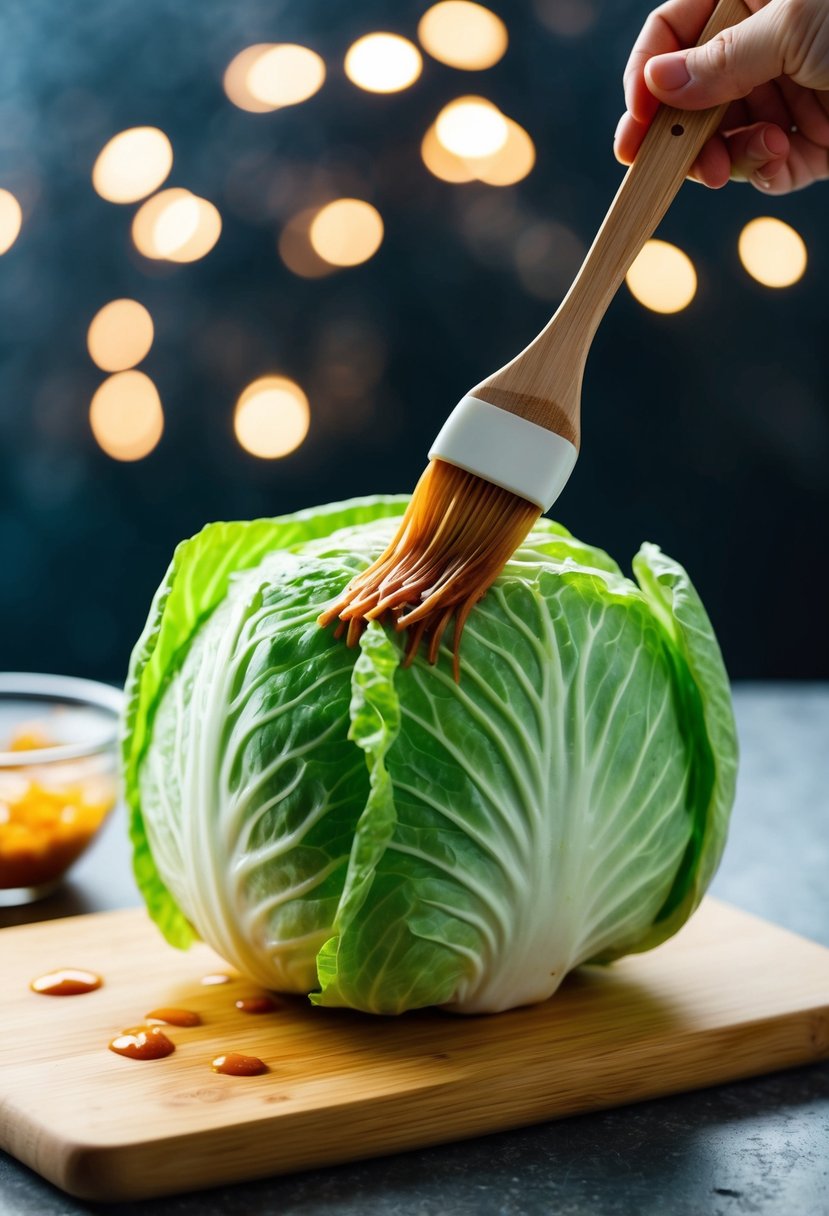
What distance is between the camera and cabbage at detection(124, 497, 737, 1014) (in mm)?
1607

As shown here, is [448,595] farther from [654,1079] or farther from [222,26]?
[222,26]

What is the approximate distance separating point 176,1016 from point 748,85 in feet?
4.66

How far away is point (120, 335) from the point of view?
4.42 meters

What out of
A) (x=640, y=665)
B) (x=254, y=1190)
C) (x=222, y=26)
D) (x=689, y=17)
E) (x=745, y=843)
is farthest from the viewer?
(x=222, y=26)

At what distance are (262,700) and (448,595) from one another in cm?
26

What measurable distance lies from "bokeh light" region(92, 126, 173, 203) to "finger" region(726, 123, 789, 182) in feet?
8.14

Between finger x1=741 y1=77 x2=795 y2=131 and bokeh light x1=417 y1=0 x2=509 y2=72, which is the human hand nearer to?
finger x1=741 y1=77 x2=795 y2=131

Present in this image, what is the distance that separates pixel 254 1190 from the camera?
1494 millimetres

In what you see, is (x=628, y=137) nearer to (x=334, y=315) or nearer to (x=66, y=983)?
(x=66, y=983)

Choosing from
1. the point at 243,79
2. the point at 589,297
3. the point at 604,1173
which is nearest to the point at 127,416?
the point at 243,79

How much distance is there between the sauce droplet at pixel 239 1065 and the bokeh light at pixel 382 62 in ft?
11.6

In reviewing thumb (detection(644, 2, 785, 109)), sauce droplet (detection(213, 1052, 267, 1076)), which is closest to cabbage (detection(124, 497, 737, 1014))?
sauce droplet (detection(213, 1052, 267, 1076))

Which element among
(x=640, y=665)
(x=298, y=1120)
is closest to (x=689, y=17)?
(x=640, y=665)

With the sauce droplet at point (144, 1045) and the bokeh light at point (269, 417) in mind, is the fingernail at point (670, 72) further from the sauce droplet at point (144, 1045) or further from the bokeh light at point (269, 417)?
the bokeh light at point (269, 417)
